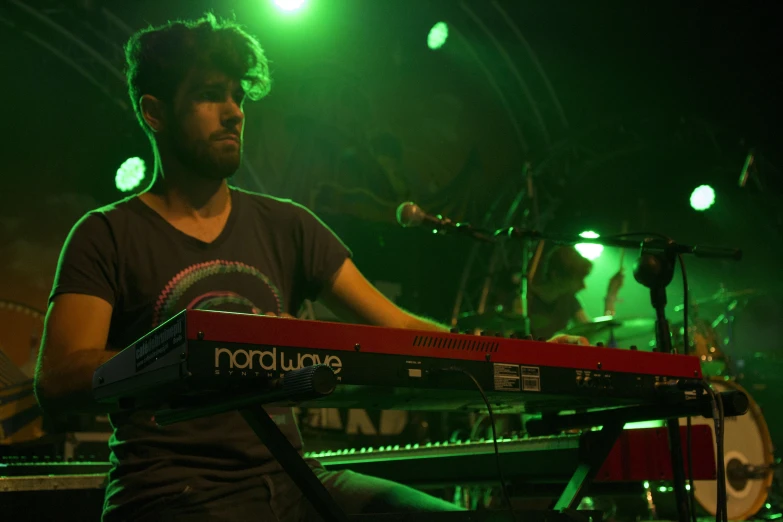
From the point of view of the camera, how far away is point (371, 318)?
218cm

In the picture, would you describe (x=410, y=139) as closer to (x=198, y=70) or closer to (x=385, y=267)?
(x=385, y=267)

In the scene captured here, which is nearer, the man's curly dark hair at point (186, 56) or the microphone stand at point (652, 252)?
the man's curly dark hair at point (186, 56)

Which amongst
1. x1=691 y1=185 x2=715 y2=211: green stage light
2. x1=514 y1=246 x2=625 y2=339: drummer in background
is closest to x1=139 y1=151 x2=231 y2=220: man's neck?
x1=514 y1=246 x2=625 y2=339: drummer in background

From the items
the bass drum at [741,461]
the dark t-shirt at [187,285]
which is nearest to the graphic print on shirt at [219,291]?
the dark t-shirt at [187,285]

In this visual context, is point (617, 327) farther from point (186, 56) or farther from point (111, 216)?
point (111, 216)

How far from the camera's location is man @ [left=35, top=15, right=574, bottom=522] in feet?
5.36

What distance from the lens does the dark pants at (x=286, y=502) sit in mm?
1583

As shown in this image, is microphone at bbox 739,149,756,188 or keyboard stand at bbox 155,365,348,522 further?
microphone at bbox 739,149,756,188

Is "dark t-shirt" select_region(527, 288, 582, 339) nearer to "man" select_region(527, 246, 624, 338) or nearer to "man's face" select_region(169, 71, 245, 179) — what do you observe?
"man" select_region(527, 246, 624, 338)

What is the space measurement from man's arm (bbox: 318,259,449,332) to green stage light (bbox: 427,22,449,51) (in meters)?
5.17

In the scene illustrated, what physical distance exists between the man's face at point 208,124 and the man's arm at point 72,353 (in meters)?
0.52

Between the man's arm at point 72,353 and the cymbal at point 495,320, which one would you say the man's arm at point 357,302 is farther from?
the cymbal at point 495,320

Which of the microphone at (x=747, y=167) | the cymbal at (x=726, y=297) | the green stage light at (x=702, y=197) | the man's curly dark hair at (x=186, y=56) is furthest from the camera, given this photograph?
the green stage light at (x=702, y=197)

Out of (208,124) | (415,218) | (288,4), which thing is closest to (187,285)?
(208,124)
